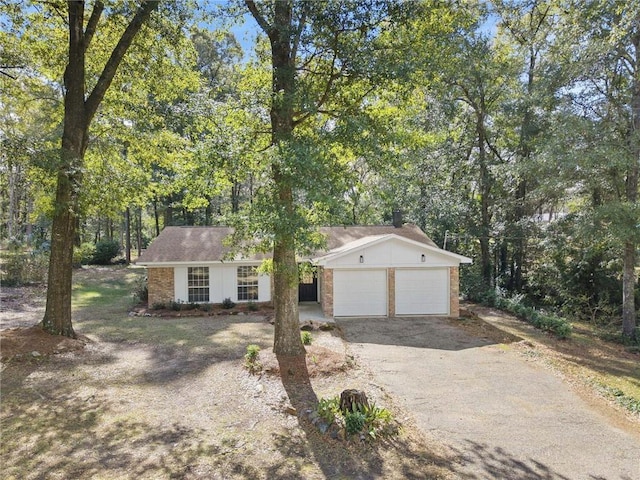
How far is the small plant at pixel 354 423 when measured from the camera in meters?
6.12

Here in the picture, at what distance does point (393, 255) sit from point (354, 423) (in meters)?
10.1

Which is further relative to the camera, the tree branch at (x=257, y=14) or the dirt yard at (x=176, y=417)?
the tree branch at (x=257, y=14)

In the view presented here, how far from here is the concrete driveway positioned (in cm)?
579

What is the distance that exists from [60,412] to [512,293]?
19.8 metres

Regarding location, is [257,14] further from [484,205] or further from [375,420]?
[484,205]

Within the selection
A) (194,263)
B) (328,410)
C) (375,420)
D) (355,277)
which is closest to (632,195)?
(355,277)

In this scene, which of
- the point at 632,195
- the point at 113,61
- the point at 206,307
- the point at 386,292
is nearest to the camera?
the point at 113,61

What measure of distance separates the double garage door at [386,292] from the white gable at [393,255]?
1.10 feet

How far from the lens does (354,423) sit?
6.15m

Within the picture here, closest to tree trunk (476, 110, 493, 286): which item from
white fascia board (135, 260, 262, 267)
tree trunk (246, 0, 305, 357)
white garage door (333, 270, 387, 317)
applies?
white garage door (333, 270, 387, 317)

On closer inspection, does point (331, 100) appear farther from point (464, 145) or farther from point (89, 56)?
point (464, 145)

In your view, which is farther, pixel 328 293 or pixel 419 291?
pixel 419 291

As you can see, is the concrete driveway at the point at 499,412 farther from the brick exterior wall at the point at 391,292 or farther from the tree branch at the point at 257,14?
the tree branch at the point at 257,14

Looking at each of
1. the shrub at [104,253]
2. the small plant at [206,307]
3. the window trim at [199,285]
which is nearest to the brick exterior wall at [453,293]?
the small plant at [206,307]
